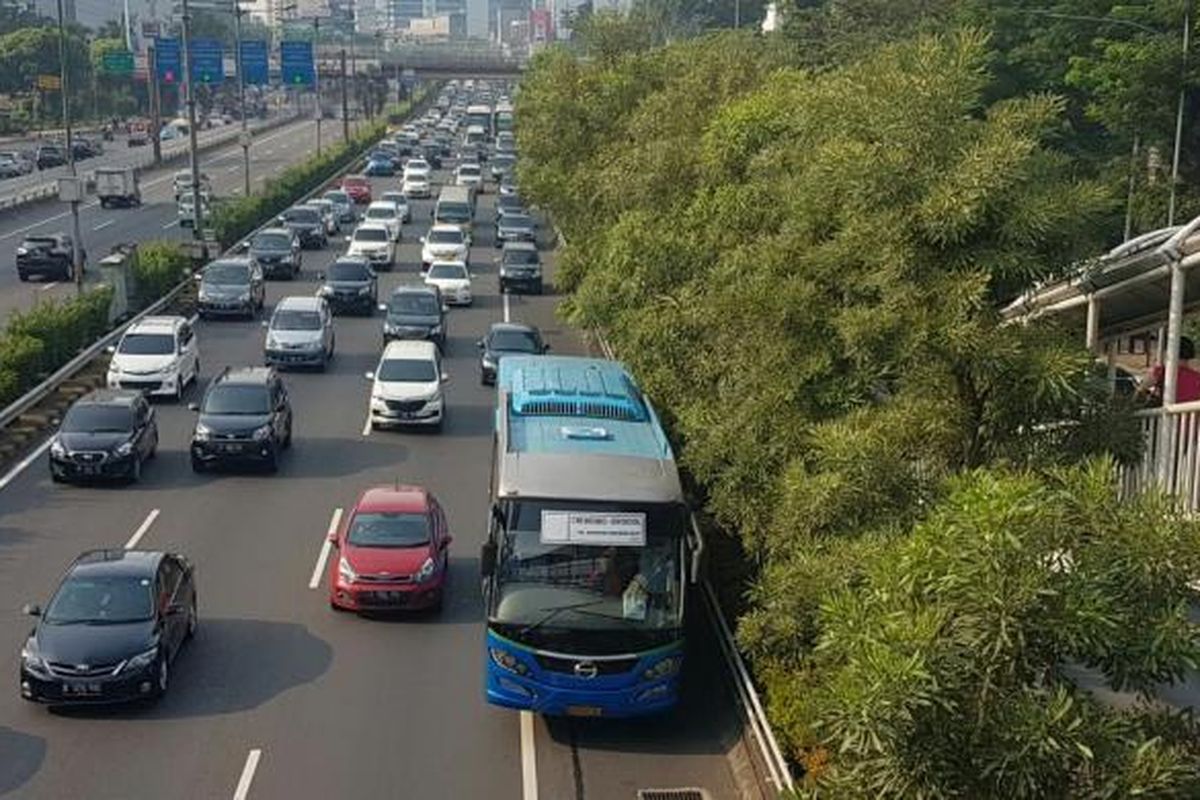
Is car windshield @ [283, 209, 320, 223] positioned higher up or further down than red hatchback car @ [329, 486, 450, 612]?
higher up

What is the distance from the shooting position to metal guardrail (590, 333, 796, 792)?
13336mm

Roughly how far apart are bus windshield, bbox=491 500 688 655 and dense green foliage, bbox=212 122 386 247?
40.0 meters

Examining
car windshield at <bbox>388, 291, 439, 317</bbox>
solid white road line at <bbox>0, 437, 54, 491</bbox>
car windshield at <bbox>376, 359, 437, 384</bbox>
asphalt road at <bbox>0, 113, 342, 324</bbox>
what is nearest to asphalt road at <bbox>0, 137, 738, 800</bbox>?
solid white road line at <bbox>0, 437, 54, 491</bbox>

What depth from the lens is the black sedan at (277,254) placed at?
159 feet

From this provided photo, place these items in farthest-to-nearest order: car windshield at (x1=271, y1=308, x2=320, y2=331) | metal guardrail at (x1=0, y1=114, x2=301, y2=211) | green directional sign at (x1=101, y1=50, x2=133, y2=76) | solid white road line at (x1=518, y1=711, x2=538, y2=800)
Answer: green directional sign at (x1=101, y1=50, x2=133, y2=76)
metal guardrail at (x1=0, y1=114, x2=301, y2=211)
car windshield at (x1=271, y1=308, x2=320, y2=331)
solid white road line at (x1=518, y1=711, x2=538, y2=800)

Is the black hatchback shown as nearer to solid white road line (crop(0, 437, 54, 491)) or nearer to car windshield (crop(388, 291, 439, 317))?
solid white road line (crop(0, 437, 54, 491))

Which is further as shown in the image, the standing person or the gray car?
the gray car

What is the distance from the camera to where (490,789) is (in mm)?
14602

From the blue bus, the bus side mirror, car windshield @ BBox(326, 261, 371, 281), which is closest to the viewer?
the blue bus

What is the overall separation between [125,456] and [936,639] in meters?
19.3

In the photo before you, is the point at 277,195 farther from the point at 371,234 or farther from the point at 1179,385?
the point at 1179,385

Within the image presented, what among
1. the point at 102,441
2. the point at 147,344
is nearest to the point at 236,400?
the point at 102,441

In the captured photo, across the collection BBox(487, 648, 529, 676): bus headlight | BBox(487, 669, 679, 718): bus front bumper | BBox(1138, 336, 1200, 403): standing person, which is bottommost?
BBox(487, 669, 679, 718): bus front bumper

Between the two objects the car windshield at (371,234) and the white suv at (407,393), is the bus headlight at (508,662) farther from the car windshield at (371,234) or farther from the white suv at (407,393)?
the car windshield at (371,234)
